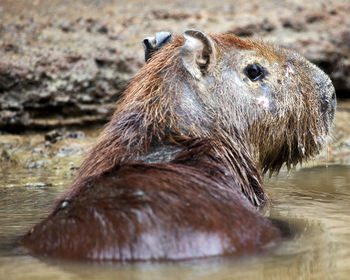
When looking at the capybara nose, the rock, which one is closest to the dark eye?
the capybara nose

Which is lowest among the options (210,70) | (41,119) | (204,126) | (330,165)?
(330,165)

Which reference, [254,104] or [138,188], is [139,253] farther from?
[254,104]

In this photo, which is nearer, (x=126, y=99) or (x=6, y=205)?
(x=126, y=99)

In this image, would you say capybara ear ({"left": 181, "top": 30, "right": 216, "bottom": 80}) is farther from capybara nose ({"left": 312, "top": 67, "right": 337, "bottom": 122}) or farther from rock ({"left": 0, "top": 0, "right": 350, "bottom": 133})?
rock ({"left": 0, "top": 0, "right": 350, "bottom": 133})

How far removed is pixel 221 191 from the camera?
2793 millimetres

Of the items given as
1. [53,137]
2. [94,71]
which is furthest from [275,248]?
[94,71]

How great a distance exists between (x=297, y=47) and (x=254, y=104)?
4233 mm

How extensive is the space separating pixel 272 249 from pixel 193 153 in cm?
69

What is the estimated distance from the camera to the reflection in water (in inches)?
91.5

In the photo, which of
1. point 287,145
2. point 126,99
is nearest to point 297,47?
point 287,145

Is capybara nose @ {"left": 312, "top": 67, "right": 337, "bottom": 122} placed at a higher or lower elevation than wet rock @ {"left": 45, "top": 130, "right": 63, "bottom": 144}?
higher

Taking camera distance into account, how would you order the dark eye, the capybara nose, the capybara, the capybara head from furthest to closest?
the capybara nose → the dark eye → the capybara head → the capybara

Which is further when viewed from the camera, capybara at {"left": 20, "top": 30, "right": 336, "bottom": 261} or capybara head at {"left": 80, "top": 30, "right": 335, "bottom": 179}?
capybara head at {"left": 80, "top": 30, "right": 335, "bottom": 179}

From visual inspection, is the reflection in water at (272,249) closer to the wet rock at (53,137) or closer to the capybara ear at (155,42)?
the capybara ear at (155,42)
